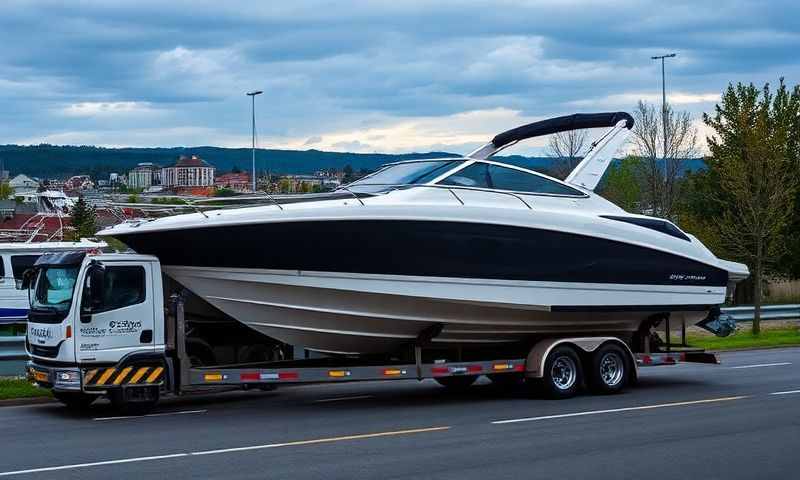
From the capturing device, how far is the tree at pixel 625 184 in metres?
59.7

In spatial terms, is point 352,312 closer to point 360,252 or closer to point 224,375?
point 360,252

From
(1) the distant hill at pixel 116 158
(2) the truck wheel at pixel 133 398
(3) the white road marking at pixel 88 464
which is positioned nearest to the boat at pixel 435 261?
(2) the truck wheel at pixel 133 398

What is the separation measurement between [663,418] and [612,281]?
325cm

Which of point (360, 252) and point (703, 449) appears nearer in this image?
point (703, 449)

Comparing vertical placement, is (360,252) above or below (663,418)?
above

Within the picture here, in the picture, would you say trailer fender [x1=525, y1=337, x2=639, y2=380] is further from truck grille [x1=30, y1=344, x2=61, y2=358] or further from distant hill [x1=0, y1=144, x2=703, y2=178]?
distant hill [x1=0, y1=144, x2=703, y2=178]

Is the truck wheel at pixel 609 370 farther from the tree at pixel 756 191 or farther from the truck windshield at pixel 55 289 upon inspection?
the tree at pixel 756 191

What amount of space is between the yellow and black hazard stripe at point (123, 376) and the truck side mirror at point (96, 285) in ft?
2.80

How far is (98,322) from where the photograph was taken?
14.0 m

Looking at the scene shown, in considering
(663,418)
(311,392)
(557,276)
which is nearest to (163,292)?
(311,392)

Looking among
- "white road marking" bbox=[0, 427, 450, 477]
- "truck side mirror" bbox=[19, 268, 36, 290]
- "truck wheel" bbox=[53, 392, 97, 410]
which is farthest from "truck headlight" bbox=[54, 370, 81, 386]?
"white road marking" bbox=[0, 427, 450, 477]

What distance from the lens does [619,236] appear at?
56.3 ft

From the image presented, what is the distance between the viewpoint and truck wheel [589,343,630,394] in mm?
17094

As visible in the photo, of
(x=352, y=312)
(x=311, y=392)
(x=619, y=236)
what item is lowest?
(x=311, y=392)
